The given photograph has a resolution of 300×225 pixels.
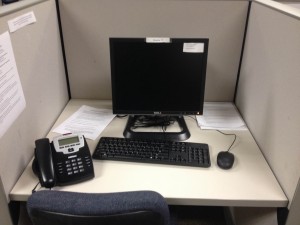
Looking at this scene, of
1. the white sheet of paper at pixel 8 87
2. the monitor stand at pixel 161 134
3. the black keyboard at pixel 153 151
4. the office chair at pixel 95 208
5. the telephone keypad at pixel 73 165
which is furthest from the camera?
the monitor stand at pixel 161 134

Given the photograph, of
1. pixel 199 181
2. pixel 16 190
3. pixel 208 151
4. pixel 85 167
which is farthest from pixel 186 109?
pixel 16 190

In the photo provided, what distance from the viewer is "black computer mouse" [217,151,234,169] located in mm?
1030

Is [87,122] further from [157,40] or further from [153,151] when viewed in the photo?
[157,40]

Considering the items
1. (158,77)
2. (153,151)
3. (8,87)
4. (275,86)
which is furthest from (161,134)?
(8,87)

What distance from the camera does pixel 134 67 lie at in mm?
1182

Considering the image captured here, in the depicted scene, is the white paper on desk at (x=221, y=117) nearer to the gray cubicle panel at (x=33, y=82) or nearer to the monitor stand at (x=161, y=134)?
the monitor stand at (x=161, y=134)

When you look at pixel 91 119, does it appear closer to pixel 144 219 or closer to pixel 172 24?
pixel 172 24

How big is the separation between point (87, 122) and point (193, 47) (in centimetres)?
60

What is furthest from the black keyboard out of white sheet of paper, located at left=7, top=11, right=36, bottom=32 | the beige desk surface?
white sheet of paper, located at left=7, top=11, right=36, bottom=32

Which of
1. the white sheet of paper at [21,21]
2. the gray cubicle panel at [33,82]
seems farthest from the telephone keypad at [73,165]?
the white sheet of paper at [21,21]

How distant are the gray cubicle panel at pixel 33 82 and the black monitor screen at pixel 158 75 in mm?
296

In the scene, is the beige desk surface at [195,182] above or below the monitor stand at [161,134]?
below

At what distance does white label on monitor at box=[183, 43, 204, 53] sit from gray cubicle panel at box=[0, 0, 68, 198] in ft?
1.94

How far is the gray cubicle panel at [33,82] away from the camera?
90 cm
